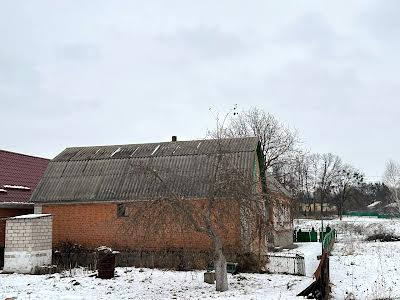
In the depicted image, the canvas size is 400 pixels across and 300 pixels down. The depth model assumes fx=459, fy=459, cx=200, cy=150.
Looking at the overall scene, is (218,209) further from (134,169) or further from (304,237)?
(304,237)

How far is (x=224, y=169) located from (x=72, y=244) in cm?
1033

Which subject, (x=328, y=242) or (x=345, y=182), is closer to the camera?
(x=328, y=242)

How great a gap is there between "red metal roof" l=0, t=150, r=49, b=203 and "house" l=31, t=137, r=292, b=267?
1553 mm

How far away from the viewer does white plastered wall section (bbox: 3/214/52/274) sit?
1850cm

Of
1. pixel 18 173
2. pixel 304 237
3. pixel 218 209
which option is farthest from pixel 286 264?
pixel 304 237

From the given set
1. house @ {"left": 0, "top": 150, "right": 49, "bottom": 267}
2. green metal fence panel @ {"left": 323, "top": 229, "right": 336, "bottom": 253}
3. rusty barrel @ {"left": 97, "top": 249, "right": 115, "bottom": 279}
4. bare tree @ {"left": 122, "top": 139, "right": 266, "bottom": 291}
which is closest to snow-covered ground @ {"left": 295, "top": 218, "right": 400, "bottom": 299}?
green metal fence panel @ {"left": 323, "top": 229, "right": 336, "bottom": 253}

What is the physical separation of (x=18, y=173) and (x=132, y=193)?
317 inches

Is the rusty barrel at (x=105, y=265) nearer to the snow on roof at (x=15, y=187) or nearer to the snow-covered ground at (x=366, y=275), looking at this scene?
the snow-covered ground at (x=366, y=275)

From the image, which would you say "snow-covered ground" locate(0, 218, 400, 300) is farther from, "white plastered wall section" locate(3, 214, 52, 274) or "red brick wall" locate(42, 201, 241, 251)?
"red brick wall" locate(42, 201, 241, 251)

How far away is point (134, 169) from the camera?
773 inches

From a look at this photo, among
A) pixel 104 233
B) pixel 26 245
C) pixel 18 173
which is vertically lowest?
pixel 26 245

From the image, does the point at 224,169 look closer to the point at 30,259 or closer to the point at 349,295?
the point at 349,295

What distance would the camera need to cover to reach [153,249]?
2009 cm

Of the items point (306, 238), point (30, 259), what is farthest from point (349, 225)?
point (30, 259)
